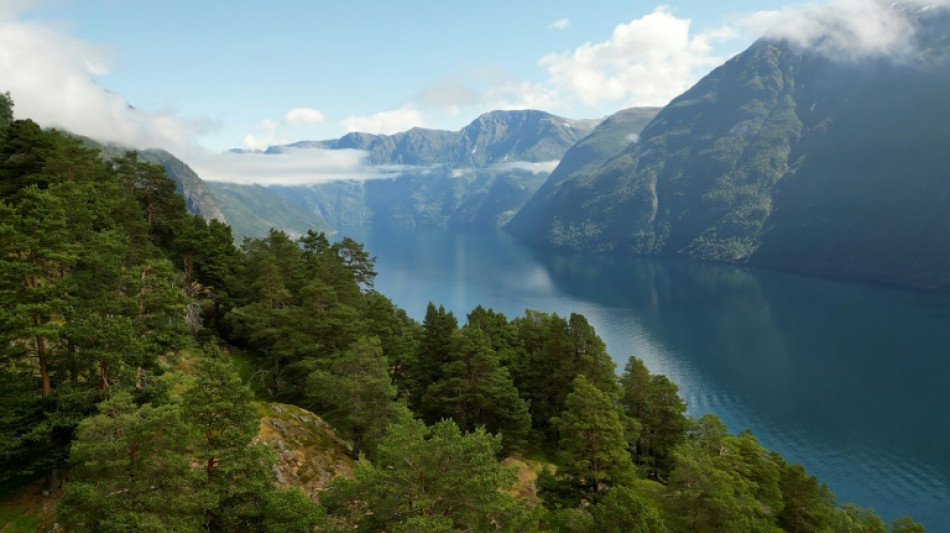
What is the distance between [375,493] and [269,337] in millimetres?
31034

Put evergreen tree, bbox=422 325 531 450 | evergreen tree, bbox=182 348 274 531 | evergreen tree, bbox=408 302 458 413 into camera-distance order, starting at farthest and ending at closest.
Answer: evergreen tree, bbox=408 302 458 413
evergreen tree, bbox=422 325 531 450
evergreen tree, bbox=182 348 274 531

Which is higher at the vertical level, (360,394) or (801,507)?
(360,394)

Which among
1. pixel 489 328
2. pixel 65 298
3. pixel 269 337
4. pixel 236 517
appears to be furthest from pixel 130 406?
pixel 489 328

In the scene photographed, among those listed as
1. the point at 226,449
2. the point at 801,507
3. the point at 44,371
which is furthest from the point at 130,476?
the point at 801,507

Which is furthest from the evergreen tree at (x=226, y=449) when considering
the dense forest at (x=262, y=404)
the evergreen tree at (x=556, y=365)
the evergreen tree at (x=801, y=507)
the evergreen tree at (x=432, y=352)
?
the evergreen tree at (x=801, y=507)

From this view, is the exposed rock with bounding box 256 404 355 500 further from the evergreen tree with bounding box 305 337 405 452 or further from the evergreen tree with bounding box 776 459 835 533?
the evergreen tree with bounding box 776 459 835 533

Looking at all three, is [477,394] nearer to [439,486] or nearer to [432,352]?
[432,352]

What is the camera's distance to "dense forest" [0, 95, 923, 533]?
22.2 meters

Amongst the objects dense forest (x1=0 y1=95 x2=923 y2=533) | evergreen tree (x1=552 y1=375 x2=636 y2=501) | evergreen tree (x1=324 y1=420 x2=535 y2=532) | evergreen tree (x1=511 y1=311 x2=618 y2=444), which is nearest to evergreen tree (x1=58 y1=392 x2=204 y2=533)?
dense forest (x1=0 y1=95 x2=923 y2=533)

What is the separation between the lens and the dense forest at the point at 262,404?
2220 centimetres

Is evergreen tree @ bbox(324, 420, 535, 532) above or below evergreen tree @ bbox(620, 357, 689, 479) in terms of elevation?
above

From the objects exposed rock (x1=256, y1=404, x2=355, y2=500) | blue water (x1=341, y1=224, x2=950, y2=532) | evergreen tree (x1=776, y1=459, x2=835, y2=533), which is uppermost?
exposed rock (x1=256, y1=404, x2=355, y2=500)

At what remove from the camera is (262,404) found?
40.8m

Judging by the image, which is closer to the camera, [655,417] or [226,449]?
[226,449]
